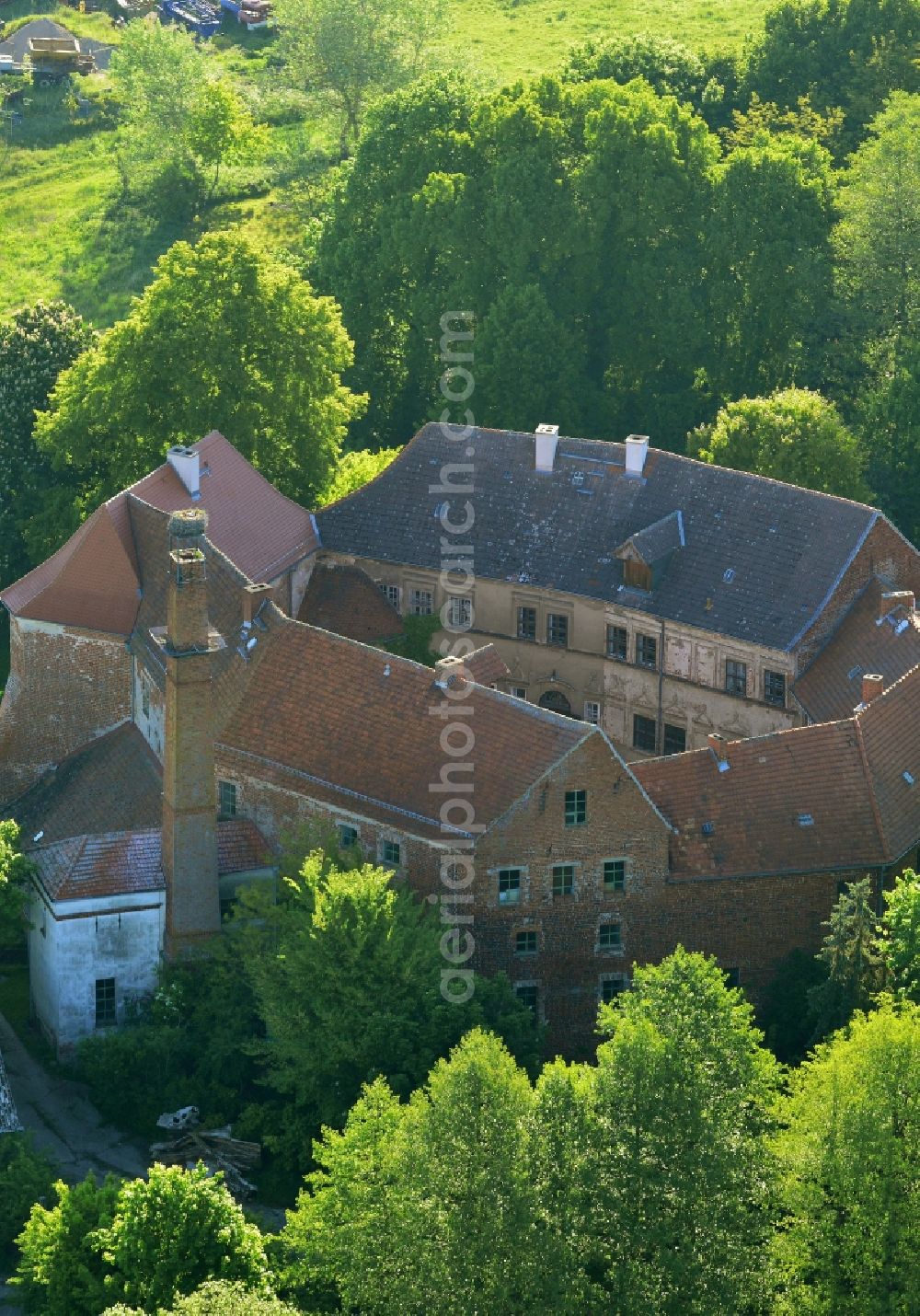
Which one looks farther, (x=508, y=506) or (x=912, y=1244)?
(x=508, y=506)

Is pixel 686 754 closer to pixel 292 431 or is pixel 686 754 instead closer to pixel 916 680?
pixel 916 680

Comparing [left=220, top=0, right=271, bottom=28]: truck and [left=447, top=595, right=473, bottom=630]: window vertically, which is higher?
[left=220, top=0, right=271, bottom=28]: truck

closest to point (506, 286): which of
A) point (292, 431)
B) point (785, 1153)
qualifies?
point (292, 431)

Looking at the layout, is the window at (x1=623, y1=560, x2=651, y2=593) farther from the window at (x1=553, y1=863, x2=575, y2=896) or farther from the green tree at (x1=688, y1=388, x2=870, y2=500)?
the window at (x1=553, y1=863, x2=575, y2=896)

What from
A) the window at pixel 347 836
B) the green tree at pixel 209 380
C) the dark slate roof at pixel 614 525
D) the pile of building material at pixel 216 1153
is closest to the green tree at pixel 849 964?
the window at pixel 347 836

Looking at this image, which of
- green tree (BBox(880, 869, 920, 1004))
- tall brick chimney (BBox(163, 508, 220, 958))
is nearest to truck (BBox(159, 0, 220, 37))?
tall brick chimney (BBox(163, 508, 220, 958))

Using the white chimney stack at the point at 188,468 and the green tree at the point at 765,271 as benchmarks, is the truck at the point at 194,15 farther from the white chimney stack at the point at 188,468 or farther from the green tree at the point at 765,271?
the white chimney stack at the point at 188,468

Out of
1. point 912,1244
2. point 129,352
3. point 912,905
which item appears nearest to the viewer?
point 912,1244
